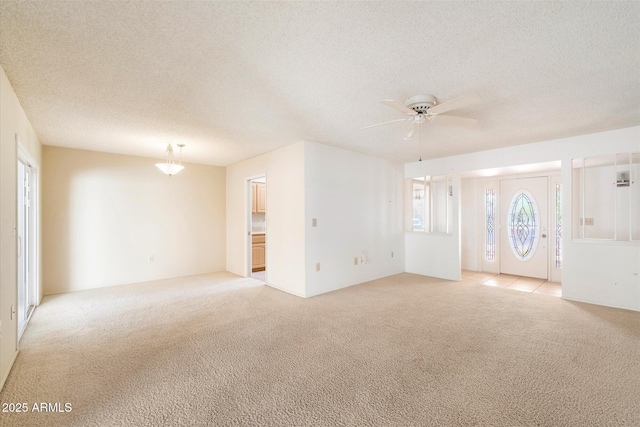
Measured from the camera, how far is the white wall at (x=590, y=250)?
12.7ft

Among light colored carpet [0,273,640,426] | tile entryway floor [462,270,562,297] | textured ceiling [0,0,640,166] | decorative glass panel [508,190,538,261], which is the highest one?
textured ceiling [0,0,640,166]

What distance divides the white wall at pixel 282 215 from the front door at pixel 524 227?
183 inches

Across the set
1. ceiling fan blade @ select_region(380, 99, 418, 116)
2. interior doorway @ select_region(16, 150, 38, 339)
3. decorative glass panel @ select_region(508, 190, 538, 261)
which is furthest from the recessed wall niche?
interior doorway @ select_region(16, 150, 38, 339)

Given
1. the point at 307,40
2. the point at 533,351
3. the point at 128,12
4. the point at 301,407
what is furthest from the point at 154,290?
the point at 533,351

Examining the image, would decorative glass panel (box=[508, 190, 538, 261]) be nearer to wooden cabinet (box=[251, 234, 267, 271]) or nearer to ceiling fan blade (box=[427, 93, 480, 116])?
ceiling fan blade (box=[427, 93, 480, 116])

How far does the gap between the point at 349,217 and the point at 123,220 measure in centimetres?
435

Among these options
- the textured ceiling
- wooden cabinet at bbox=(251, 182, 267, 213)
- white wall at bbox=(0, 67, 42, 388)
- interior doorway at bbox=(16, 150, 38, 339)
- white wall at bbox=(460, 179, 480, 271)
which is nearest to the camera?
the textured ceiling

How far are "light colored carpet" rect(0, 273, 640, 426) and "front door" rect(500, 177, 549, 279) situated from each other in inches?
69.3

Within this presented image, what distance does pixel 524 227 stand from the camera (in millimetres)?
5879

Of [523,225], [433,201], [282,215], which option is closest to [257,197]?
[282,215]

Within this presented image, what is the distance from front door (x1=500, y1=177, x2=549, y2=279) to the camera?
5.64 m

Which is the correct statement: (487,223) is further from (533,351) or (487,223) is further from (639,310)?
(533,351)

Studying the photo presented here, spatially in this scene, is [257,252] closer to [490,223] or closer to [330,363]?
[330,363]

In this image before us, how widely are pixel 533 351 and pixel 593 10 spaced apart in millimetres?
2747
